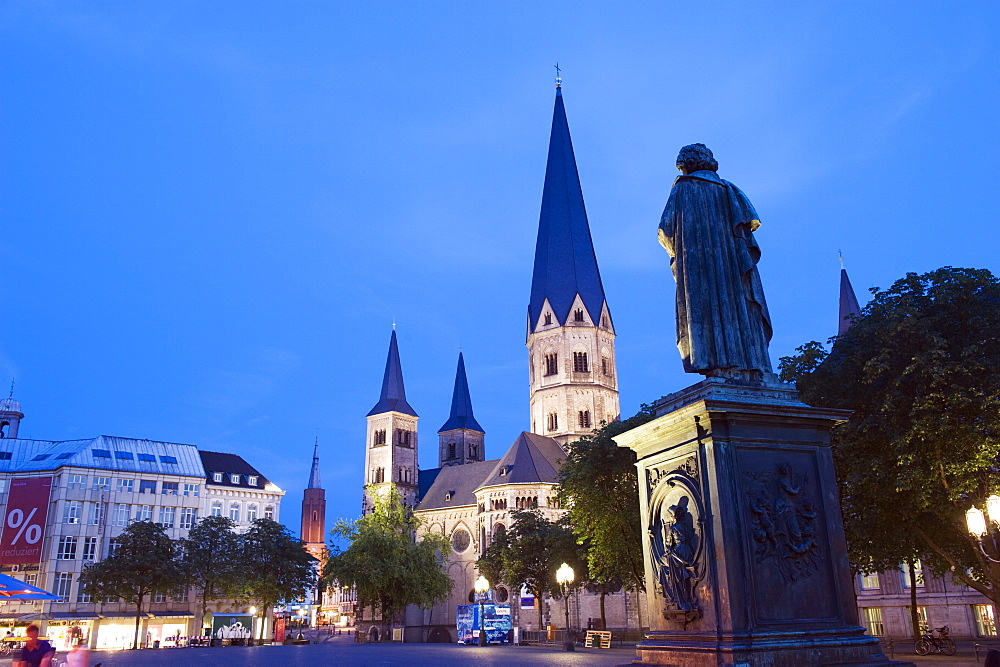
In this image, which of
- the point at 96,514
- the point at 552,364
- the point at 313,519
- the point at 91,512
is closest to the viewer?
the point at 91,512

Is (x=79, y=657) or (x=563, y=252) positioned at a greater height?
(x=563, y=252)

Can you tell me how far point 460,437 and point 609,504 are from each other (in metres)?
88.2

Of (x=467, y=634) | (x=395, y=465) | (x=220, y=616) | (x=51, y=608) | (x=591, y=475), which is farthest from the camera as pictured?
(x=395, y=465)

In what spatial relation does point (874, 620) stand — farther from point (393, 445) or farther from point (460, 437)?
point (460, 437)

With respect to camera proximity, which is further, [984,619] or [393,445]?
[393,445]

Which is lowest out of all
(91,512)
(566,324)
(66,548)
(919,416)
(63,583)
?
(63,583)

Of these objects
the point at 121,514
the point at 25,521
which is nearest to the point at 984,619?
the point at 121,514

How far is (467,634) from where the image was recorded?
45.1m

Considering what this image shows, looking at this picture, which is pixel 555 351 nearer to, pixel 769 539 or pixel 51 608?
pixel 51 608

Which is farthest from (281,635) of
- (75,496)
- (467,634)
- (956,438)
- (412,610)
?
(956,438)

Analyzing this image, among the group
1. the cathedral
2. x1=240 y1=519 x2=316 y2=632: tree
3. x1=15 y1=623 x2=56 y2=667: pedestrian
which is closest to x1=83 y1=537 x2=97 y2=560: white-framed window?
x1=240 y1=519 x2=316 y2=632: tree

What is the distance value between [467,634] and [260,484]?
4031 cm

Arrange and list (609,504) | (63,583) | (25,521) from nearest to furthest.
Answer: (609,504)
(63,583)
(25,521)

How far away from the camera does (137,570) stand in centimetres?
5134
